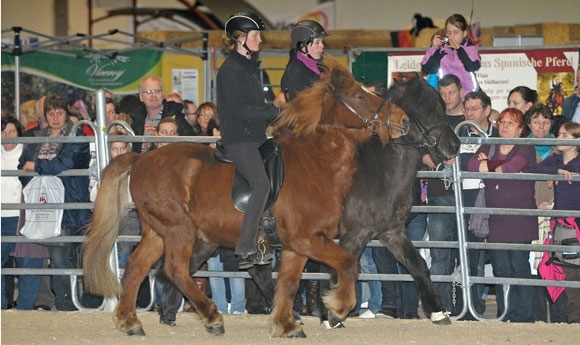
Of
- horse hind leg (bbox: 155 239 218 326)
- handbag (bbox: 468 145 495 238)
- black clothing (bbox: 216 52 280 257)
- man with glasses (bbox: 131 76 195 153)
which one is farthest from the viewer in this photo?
man with glasses (bbox: 131 76 195 153)

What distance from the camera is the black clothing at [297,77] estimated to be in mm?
8938

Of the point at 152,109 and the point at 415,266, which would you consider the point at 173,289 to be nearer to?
the point at 415,266

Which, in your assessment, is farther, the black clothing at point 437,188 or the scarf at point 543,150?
the scarf at point 543,150

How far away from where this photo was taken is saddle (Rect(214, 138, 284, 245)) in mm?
8195

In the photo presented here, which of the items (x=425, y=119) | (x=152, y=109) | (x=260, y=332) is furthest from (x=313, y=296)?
(x=152, y=109)

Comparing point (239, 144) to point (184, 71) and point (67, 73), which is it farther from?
point (67, 73)

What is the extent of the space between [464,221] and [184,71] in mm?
6156

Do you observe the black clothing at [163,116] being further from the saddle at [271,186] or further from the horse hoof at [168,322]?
the saddle at [271,186]

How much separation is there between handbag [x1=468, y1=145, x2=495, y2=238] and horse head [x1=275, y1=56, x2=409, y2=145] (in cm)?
158

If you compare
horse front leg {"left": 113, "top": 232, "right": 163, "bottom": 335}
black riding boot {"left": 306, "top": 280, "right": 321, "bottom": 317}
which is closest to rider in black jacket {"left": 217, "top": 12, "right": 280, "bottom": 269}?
horse front leg {"left": 113, "top": 232, "right": 163, "bottom": 335}

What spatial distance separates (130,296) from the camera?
8.63m

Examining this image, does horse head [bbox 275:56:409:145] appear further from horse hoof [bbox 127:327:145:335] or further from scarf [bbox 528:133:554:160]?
scarf [bbox 528:133:554:160]

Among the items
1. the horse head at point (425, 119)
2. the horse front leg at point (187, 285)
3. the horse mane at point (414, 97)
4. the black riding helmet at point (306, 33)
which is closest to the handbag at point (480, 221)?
the horse head at point (425, 119)

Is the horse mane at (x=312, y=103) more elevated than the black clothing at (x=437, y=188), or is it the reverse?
the horse mane at (x=312, y=103)
